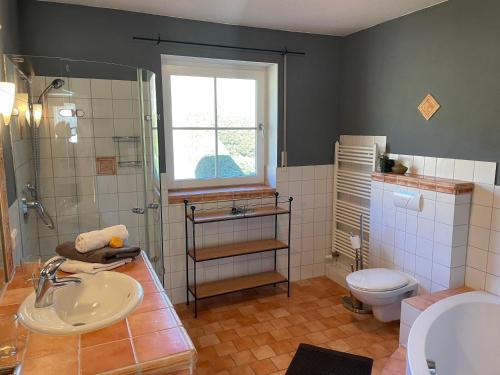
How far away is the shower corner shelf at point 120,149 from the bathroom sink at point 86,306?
3.53 feet

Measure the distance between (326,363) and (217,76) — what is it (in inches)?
97.1

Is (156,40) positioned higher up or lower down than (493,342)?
higher up

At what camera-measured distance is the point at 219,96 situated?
11.0 feet

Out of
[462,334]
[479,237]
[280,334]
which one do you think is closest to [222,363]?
[280,334]

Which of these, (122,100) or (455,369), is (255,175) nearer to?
(122,100)

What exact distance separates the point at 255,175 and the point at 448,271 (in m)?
1.85

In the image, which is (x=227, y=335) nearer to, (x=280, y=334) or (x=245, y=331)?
(x=245, y=331)

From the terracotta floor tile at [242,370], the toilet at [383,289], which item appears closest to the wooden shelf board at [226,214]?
the toilet at [383,289]

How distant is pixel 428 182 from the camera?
2.58m

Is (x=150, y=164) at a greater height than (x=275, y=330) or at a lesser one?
greater

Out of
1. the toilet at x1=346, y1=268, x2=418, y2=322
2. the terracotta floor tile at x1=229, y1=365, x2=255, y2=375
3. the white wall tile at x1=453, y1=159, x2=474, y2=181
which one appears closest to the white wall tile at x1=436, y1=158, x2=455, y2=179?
the white wall tile at x1=453, y1=159, x2=474, y2=181

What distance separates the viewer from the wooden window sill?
3146 millimetres

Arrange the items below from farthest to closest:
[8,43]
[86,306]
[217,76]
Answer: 1. [217,76]
2. [8,43]
3. [86,306]

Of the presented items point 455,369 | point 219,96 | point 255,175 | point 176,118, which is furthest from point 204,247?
point 455,369
